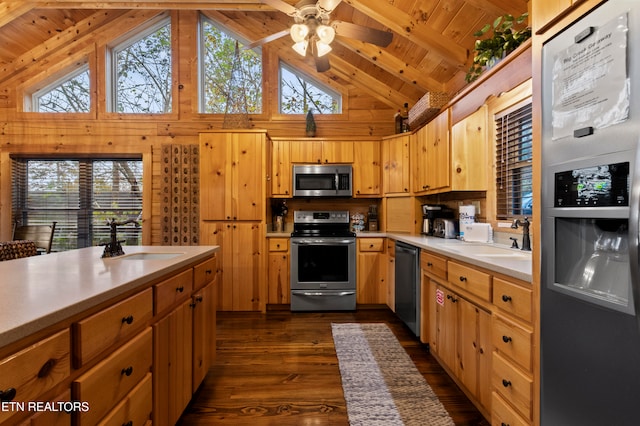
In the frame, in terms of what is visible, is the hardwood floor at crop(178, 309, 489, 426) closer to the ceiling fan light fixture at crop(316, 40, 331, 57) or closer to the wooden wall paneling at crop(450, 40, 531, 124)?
the wooden wall paneling at crop(450, 40, 531, 124)

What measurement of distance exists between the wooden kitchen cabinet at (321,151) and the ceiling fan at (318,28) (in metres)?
1.47

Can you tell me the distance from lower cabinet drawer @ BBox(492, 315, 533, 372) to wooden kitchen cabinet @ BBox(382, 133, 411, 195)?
7.44 feet

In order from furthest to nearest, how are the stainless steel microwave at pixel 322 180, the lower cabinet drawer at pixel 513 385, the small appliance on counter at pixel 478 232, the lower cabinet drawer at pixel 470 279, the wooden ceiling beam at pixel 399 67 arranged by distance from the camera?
the stainless steel microwave at pixel 322 180, the wooden ceiling beam at pixel 399 67, the small appliance on counter at pixel 478 232, the lower cabinet drawer at pixel 470 279, the lower cabinet drawer at pixel 513 385

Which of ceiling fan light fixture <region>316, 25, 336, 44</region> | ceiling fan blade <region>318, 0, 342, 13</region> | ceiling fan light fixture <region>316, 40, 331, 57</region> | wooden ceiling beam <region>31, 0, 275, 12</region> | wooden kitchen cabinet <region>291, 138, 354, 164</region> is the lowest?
wooden kitchen cabinet <region>291, 138, 354, 164</region>

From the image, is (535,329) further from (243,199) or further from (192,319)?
(243,199)

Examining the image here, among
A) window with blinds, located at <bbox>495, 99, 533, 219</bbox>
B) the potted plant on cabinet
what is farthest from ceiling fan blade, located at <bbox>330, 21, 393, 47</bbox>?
window with blinds, located at <bbox>495, 99, 533, 219</bbox>

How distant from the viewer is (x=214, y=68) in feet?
13.8

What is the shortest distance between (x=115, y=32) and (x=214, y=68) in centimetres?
140

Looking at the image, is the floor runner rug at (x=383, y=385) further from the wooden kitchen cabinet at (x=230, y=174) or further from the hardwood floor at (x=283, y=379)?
the wooden kitchen cabinet at (x=230, y=174)

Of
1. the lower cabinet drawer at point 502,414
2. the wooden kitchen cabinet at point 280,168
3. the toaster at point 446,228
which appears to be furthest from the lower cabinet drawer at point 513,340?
the wooden kitchen cabinet at point 280,168

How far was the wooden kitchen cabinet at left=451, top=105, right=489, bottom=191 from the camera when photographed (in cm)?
248

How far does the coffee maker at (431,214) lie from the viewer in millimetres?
3113

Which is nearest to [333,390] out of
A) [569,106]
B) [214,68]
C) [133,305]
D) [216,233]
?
[133,305]

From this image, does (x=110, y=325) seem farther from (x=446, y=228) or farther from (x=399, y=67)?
(x=399, y=67)
